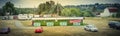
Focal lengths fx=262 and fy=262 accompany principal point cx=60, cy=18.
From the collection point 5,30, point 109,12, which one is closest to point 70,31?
point 109,12

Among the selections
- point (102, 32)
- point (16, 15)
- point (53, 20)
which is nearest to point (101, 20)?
point (102, 32)

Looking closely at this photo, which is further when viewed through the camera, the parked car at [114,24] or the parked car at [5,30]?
the parked car at [114,24]

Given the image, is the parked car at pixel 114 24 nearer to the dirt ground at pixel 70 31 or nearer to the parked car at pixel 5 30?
the dirt ground at pixel 70 31

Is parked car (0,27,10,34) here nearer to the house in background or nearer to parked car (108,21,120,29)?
the house in background

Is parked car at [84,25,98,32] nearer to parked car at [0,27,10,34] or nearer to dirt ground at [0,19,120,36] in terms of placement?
dirt ground at [0,19,120,36]

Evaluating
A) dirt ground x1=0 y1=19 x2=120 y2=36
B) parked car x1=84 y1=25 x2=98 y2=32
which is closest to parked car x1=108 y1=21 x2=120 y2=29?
dirt ground x1=0 y1=19 x2=120 y2=36

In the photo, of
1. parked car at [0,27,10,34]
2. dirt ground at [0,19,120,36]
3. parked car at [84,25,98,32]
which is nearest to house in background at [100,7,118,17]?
dirt ground at [0,19,120,36]

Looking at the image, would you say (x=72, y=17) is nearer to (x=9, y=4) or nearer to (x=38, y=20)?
(x=38, y=20)

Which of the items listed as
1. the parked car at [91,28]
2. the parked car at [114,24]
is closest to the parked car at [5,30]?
the parked car at [91,28]

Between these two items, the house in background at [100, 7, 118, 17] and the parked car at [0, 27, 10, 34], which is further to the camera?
the house in background at [100, 7, 118, 17]

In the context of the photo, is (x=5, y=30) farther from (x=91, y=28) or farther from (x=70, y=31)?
(x=91, y=28)

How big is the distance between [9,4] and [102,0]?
1.97 m

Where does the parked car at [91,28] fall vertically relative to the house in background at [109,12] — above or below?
below

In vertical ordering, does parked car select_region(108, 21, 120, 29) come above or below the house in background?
below
